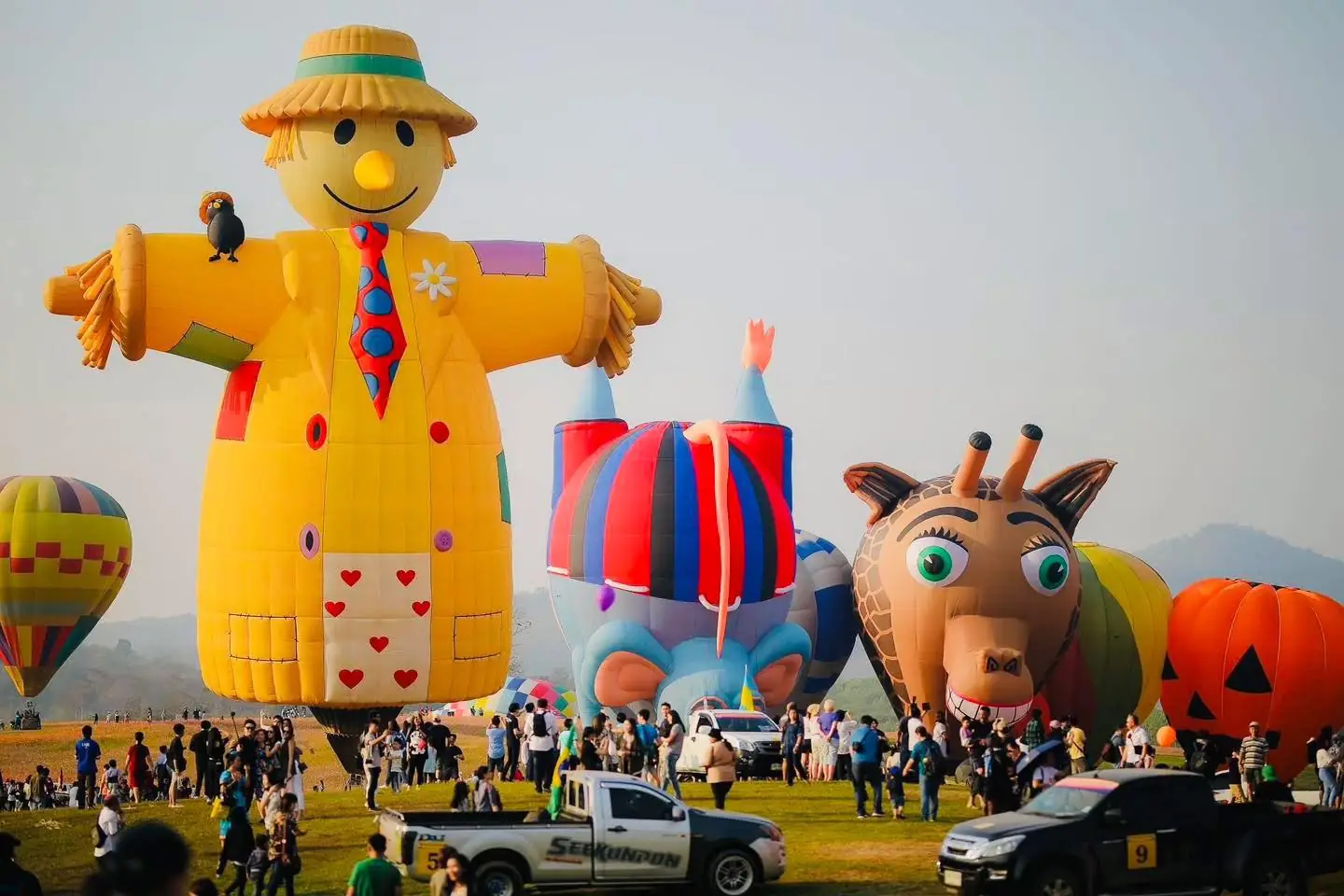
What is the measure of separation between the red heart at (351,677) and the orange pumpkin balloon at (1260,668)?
1299 cm

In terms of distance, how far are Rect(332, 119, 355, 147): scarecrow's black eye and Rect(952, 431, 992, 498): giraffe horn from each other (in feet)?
33.8

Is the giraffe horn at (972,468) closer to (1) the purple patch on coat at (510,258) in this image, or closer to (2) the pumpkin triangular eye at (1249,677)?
(2) the pumpkin triangular eye at (1249,677)

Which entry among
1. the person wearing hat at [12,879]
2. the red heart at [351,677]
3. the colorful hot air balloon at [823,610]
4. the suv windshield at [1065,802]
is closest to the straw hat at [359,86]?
the red heart at [351,677]

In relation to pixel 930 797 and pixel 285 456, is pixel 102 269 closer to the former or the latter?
pixel 285 456

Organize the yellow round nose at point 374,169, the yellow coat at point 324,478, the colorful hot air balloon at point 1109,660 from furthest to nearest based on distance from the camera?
the colorful hot air balloon at point 1109,660
the yellow round nose at point 374,169
the yellow coat at point 324,478

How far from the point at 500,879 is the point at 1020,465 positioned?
43.8 feet

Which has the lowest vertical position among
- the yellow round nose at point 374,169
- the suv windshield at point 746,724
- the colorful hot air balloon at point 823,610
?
the suv windshield at point 746,724

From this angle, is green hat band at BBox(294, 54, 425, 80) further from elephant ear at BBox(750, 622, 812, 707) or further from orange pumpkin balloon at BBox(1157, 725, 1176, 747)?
orange pumpkin balloon at BBox(1157, 725, 1176, 747)

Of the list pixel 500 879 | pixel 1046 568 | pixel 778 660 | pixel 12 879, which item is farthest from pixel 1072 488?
pixel 12 879

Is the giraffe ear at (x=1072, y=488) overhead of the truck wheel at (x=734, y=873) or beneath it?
overhead

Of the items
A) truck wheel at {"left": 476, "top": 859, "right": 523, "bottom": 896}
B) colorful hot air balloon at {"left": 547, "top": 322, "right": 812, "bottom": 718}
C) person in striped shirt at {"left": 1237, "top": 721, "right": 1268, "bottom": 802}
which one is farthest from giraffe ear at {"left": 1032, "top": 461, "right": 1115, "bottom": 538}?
truck wheel at {"left": 476, "top": 859, "right": 523, "bottom": 896}

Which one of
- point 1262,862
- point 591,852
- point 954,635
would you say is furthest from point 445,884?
point 954,635

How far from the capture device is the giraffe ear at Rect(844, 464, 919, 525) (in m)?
26.2

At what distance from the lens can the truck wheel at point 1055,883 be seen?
12438 millimetres
